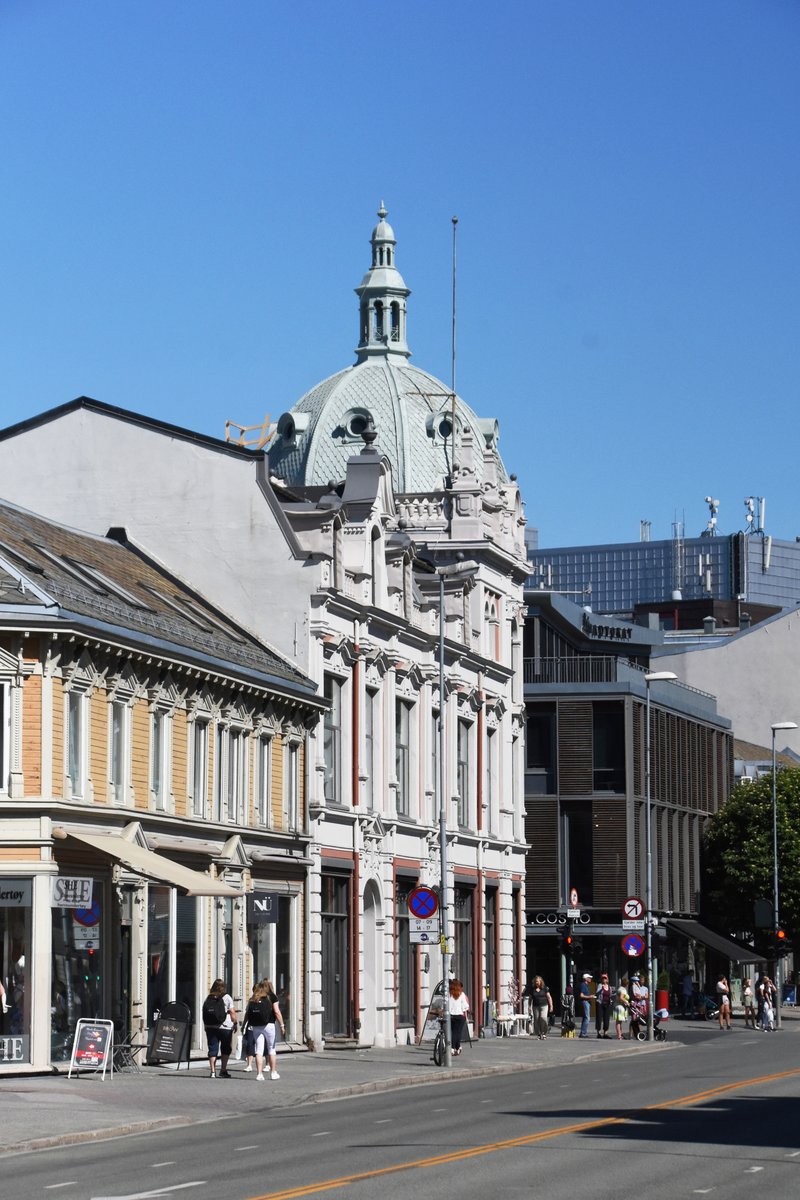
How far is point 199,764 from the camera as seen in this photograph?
4469 cm

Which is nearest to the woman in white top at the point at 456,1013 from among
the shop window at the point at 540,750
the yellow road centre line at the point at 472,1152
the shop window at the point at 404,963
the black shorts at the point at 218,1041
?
the shop window at the point at 404,963

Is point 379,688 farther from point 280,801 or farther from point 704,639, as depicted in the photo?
point 704,639

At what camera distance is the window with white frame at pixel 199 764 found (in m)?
44.4

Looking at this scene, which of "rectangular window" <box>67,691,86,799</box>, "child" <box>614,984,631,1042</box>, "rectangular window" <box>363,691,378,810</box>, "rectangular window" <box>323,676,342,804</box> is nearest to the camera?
"rectangular window" <box>67,691,86,799</box>

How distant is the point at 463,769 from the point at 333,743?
33.8ft

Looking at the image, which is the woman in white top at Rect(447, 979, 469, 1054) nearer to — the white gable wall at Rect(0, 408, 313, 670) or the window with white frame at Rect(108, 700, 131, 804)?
the white gable wall at Rect(0, 408, 313, 670)

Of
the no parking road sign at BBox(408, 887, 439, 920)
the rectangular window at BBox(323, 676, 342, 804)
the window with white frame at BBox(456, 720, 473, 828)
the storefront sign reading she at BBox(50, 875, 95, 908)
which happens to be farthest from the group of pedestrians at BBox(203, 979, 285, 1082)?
the window with white frame at BBox(456, 720, 473, 828)

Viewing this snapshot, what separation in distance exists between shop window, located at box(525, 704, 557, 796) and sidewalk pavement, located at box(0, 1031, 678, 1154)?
2800 centimetres

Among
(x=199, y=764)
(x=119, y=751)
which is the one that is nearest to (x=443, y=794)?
(x=199, y=764)

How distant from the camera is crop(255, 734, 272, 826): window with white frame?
4762cm

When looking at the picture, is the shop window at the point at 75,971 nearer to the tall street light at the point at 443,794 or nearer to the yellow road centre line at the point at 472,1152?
the tall street light at the point at 443,794

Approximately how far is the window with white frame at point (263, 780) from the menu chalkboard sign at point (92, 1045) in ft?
34.9

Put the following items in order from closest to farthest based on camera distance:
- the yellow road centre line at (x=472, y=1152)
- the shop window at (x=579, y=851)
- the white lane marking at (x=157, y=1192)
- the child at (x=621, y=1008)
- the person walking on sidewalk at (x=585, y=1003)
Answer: the white lane marking at (x=157, y=1192) < the yellow road centre line at (x=472, y=1152) < the person walking on sidewalk at (x=585, y=1003) < the child at (x=621, y=1008) < the shop window at (x=579, y=851)

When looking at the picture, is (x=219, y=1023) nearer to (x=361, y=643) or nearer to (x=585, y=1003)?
(x=361, y=643)
